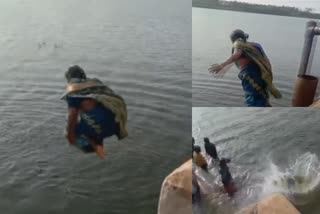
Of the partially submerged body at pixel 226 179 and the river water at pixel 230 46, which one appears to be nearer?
the river water at pixel 230 46

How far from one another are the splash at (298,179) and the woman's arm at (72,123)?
1.19m

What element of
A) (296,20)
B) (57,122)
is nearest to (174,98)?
(57,122)

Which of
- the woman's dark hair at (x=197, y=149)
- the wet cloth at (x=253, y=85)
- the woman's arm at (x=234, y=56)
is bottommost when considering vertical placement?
the woman's dark hair at (x=197, y=149)

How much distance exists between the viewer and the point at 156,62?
294 centimetres

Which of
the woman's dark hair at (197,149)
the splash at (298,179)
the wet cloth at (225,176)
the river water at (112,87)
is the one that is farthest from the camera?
the river water at (112,87)

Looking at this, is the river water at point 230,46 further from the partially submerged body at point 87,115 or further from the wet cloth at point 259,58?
the partially submerged body at point 87,115

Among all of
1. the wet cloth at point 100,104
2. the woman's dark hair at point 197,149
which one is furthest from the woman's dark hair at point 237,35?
the woman's dark hair at point 197,149

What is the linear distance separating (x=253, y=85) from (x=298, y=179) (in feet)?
4.22

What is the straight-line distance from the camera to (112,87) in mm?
2781

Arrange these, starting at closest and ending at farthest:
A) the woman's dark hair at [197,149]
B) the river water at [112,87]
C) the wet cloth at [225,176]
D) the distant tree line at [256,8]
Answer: the distant tree line at [256,8] < the woman's dark hair at [197,149] < the wet cloth at [225,176] < the river water at [112,87]

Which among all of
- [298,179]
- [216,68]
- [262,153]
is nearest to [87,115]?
[216,68]

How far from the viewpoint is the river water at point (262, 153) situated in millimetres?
1528

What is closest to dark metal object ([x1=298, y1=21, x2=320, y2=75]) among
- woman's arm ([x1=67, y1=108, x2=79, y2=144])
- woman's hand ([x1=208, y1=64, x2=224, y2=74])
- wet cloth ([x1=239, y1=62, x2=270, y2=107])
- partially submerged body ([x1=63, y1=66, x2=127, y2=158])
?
wet cloth ([x1=239, y1=62, x2=270, y2=107])

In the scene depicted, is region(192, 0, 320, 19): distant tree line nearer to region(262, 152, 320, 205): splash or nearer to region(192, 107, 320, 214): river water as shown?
region(192, 107, 320, 214): river water
